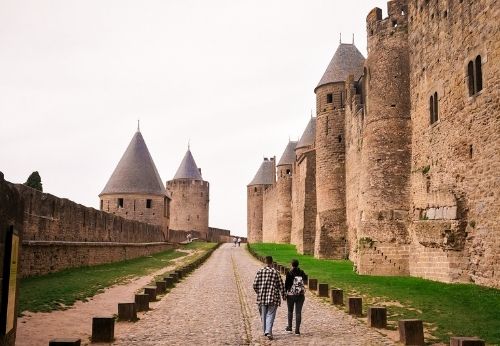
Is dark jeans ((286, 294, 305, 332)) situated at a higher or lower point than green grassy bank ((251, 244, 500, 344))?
higher

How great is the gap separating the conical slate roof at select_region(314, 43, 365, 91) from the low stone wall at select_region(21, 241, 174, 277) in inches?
611

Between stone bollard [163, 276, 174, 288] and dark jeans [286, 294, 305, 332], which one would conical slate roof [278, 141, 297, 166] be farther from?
dark jeans [286, 294, 305, 332]

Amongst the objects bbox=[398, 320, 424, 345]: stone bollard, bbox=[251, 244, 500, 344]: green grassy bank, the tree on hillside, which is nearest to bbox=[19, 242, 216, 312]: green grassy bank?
bbox=[251, 244, 500, 344]: green grassy bank

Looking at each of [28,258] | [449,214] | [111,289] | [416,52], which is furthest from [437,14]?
[28,258]

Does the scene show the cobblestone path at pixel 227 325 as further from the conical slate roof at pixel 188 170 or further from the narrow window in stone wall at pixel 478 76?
the conical slate roof at pixel 188 170

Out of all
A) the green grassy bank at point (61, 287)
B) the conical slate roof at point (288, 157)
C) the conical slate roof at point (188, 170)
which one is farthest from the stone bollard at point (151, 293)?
the conical slate roof at point (188, 170)

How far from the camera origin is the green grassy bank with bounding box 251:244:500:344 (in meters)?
9.10

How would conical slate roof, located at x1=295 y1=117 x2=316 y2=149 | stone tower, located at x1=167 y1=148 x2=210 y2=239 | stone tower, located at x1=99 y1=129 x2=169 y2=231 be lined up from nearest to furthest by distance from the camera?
stone tower, located at x1=99 y1=129 x2=169 y2=231 → conical slate roof, located at x1=295 y1=117 x2=316 y2=149 → stone tower, located at x1=167 y1=148 x2=210 y2=239

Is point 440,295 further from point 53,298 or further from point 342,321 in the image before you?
point 53,298

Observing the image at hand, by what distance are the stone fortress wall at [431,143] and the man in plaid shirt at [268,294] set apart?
766 centimetres

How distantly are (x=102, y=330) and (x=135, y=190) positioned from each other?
39477 mm

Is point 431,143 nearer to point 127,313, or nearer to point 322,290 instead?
point 322,290

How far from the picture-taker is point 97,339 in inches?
312

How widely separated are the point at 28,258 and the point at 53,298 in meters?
4.85
